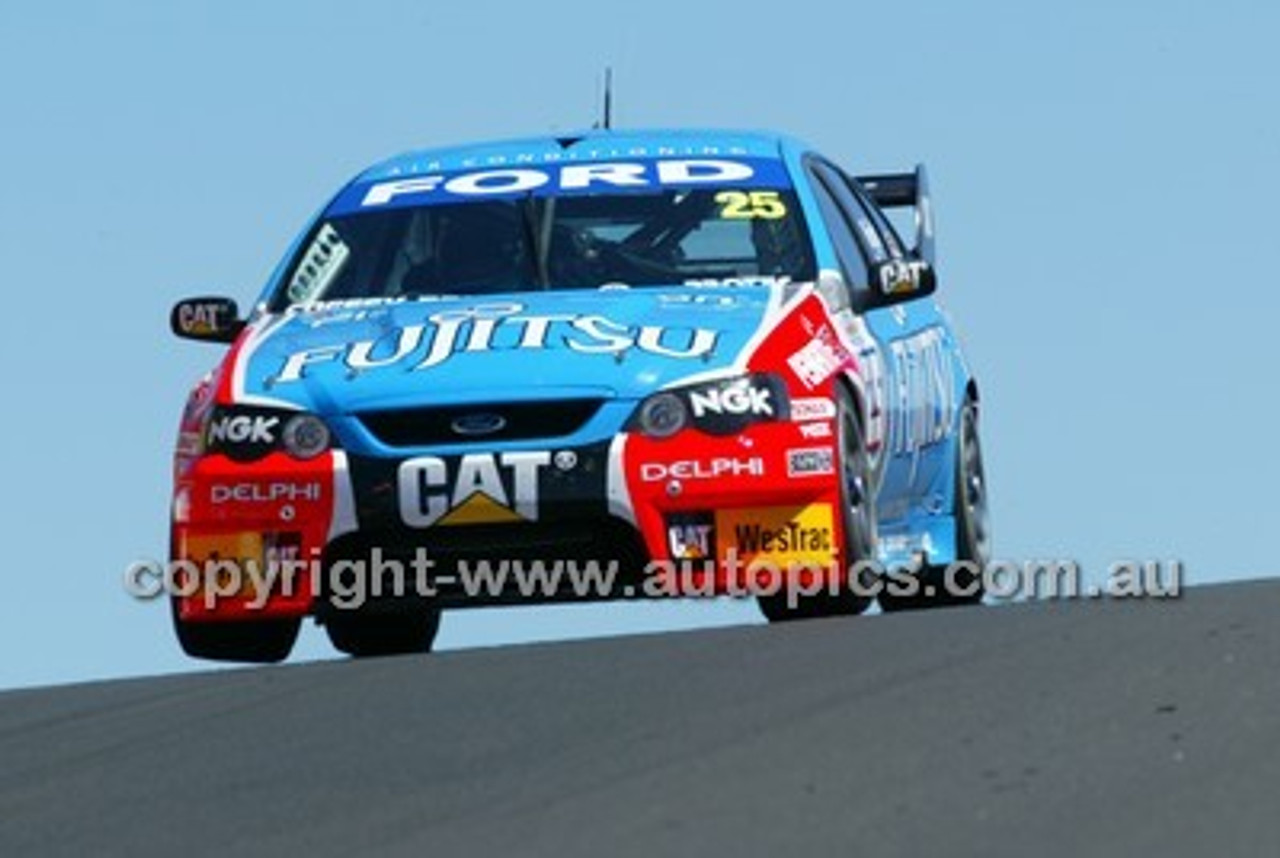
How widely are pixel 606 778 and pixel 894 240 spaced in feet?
22.9

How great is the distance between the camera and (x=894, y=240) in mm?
14789

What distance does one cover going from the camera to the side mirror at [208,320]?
42.5 ft

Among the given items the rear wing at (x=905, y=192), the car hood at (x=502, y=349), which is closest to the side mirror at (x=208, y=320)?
the car hood at (x=502, y=349)

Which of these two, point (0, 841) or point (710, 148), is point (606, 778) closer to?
point (0, 841)

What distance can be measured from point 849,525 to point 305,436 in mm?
1475

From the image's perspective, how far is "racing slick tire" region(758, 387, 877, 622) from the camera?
38.7 ft

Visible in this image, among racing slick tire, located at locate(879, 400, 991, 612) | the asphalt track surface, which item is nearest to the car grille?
the asphalt track surface

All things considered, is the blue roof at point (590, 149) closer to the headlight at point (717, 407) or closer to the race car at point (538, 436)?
the race car at point (538, 436)

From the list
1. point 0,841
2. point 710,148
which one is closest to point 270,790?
point 0,841

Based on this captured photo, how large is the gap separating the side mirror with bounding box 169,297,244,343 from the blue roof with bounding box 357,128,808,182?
0.79 metres

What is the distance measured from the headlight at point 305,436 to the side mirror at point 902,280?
2047mm

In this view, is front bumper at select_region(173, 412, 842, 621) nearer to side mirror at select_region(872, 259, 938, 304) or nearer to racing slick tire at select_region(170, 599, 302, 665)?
racing slick tire at select_region(170, 599, 302, 665)

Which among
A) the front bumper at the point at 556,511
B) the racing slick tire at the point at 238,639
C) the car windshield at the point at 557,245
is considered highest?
the car windshield at the point at 557,245

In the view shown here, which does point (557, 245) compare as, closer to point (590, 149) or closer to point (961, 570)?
point (590, 149)
